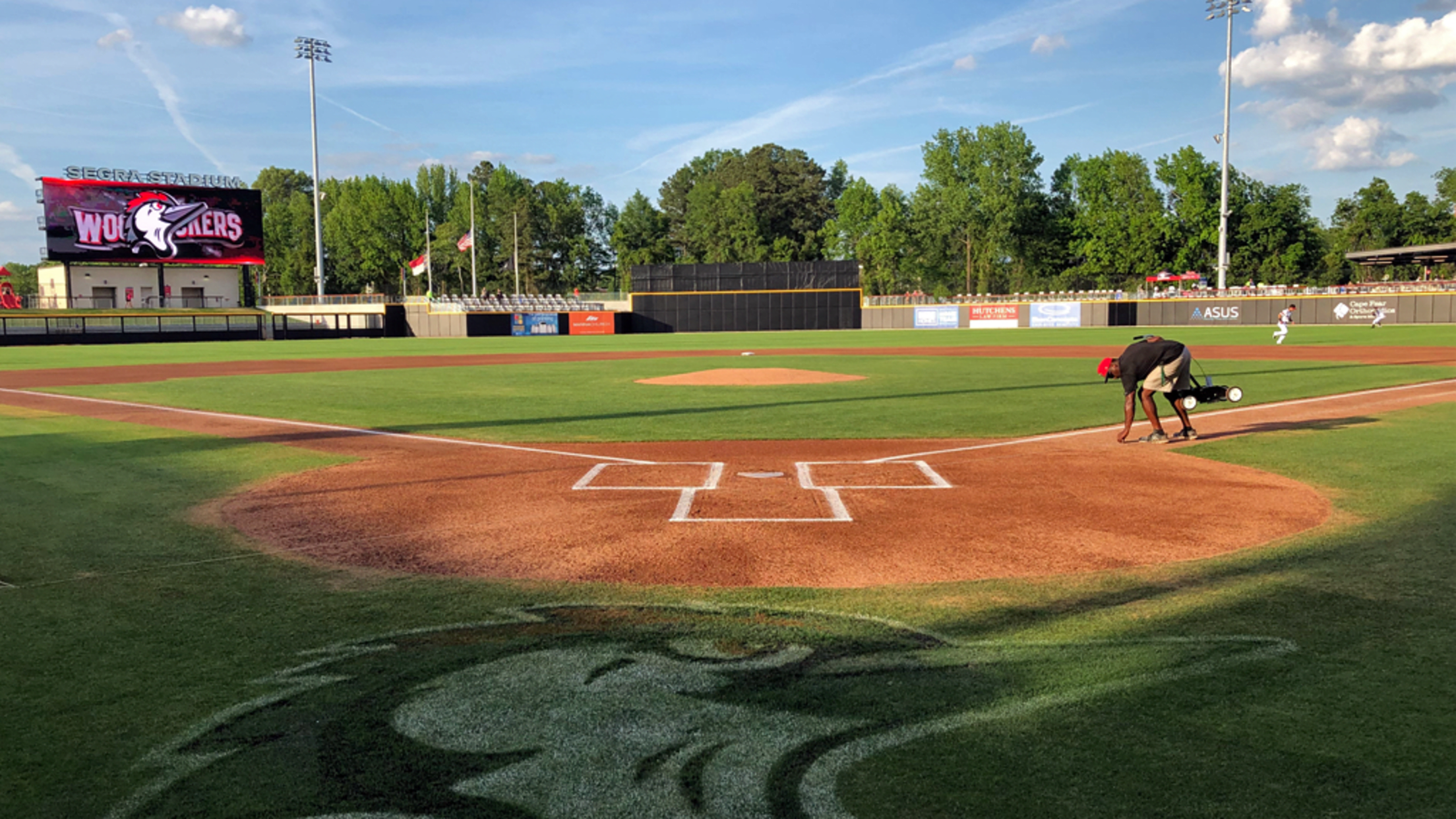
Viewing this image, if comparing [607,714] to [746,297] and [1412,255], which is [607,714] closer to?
[746,297]

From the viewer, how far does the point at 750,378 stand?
71.1 ft

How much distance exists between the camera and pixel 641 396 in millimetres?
17844

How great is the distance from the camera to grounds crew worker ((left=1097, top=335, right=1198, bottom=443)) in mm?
10500

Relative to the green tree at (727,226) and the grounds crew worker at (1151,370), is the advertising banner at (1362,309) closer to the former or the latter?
the grounds crew worker at (1151,370)

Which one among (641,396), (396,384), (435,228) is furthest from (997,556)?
(435,228)

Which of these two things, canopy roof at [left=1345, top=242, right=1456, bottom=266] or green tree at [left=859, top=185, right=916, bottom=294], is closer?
canopy roof at [left=1345, top=242, right=1456, bottom=266]

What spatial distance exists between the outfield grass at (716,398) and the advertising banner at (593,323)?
122 ft

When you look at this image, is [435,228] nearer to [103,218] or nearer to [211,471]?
[103,218]

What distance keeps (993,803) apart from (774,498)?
5.17m

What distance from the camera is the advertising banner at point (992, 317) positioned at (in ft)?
200

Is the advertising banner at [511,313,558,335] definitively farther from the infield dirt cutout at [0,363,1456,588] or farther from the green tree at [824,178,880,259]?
the infield dirt cutout at [0,363,1456,588]

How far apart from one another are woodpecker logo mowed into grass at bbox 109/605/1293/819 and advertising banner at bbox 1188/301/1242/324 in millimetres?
55398

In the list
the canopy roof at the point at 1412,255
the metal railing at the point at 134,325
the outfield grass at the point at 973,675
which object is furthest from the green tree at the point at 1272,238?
the outfield grass at the point at 973,675

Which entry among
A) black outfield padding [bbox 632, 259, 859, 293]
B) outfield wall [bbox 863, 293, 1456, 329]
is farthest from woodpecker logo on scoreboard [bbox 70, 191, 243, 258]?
outfield wall [bbox 863, 293, 1456, 329]
